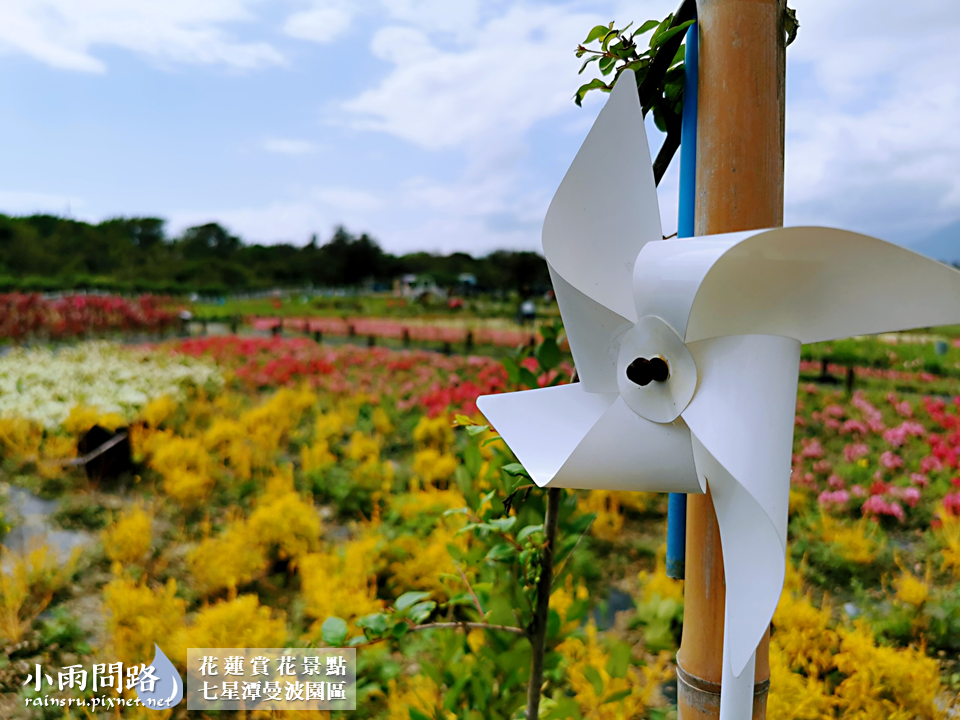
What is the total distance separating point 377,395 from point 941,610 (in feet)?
9.33

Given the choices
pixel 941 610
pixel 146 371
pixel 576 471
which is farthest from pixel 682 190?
pixel 146 371

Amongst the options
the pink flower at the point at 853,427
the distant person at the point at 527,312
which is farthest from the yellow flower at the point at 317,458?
the distant person at the point at 527,312

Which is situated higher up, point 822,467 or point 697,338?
point 697,338

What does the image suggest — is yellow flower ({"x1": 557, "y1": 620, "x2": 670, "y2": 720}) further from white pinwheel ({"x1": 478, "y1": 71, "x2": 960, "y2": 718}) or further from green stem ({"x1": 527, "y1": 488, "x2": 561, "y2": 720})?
white pinwheel ({"x1": 478, "y1": 71, "x2": 960, "y2": 718})

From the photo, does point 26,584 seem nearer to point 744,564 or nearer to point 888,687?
point 744,564

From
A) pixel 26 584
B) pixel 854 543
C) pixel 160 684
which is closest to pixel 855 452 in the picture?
pixel 854 543

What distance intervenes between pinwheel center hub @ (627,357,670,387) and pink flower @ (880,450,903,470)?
93.4 inches

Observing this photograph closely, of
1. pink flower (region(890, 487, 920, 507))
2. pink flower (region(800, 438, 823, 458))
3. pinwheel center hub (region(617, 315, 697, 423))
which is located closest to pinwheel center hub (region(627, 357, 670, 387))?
pinwheel center hub (region(617, 315, 697, 423))

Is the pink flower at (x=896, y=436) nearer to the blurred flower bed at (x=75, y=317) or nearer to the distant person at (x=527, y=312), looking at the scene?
the distant person at (x=527, y=312)

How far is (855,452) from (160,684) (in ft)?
8.55

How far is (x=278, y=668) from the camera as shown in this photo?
128 centimetres

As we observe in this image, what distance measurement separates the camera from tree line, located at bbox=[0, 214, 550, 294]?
26.0 feet

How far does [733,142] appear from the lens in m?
0.56

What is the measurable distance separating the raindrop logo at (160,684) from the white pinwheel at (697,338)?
1.25m
